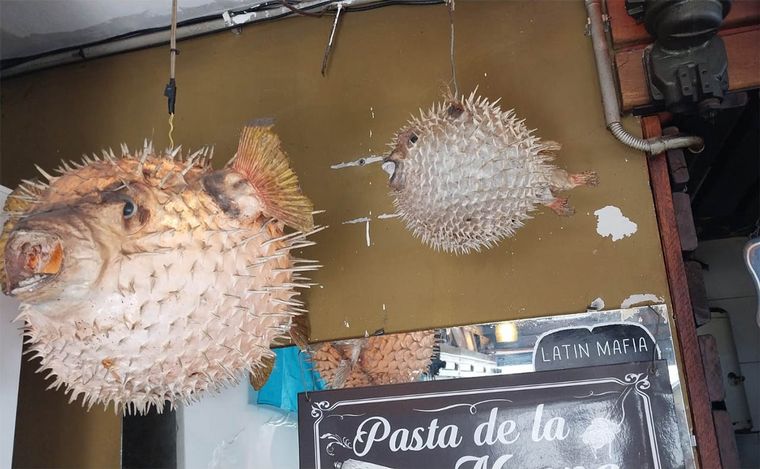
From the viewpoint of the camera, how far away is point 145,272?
0.92 metres

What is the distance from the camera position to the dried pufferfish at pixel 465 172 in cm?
121

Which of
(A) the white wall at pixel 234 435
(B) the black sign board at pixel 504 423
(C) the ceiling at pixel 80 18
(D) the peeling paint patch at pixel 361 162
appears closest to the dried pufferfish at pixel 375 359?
(B) the black sign board at pixel 504 423

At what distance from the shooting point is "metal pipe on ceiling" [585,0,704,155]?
5.05 feet

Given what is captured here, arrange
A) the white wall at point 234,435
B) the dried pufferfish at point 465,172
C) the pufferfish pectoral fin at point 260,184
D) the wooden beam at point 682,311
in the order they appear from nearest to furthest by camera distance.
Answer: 1. the pufferfish pectoral fin at point 260,184
2. the dried pufferfish at point 465,172
3. the wooden beam at point 682,311
4. the white wall at point 234,435

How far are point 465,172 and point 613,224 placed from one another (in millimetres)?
570

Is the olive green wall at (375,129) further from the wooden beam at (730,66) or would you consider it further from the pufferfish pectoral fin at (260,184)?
the pufferfish pectoral fin at (260,184)

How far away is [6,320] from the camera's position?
5.15ft

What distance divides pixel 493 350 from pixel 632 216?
0.49 m

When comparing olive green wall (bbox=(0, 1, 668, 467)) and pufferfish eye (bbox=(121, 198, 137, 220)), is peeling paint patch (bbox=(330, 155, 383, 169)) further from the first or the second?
pufferfish eye (bbox=(121, 198, 137, 220))

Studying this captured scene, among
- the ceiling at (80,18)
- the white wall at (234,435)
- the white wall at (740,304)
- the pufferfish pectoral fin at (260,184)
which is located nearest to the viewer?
the pufferfish pectoral fin at (260,184)

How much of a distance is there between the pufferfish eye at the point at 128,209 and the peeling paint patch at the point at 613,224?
1122 mm

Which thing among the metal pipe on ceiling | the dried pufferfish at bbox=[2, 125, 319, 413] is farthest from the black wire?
the dried pufferfish at bbox=[2, 125, 319, 413]

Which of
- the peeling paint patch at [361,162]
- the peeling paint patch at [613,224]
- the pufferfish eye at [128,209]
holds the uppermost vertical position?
the peeling paint patch at [361,162]

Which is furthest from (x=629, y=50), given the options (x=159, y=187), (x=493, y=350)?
(x=159, y=187)
